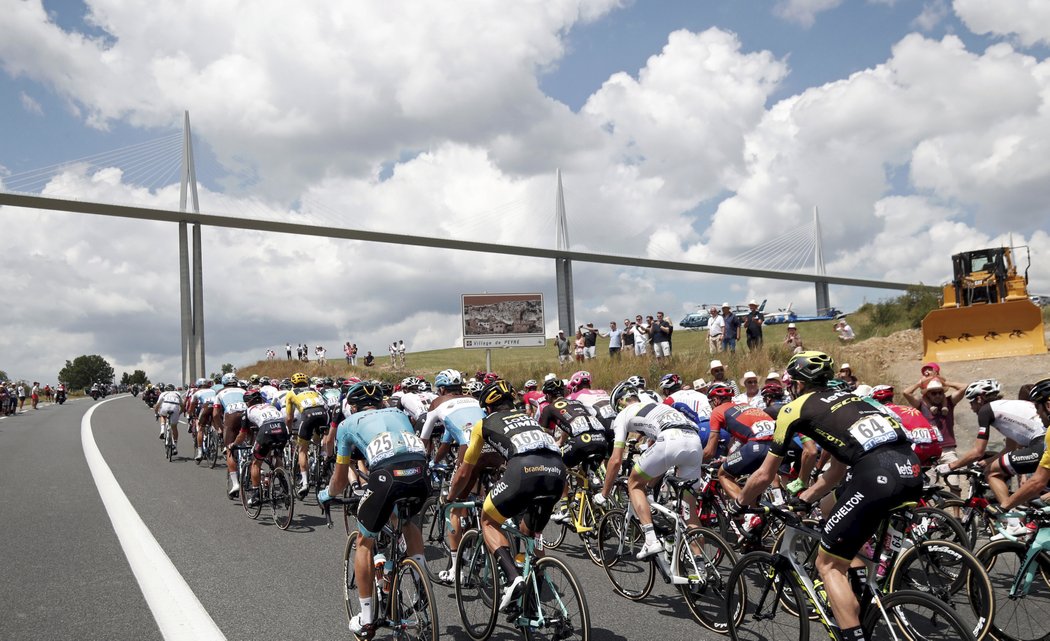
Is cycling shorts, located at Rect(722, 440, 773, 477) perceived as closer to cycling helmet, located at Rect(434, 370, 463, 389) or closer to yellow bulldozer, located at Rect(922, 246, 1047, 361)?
cycling helmet, located at Rect(434, 370, 463, 389)

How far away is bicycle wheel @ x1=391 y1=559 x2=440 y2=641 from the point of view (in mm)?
4734

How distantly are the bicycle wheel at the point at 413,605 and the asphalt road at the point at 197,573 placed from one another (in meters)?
0.73

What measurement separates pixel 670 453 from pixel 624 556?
3.71 ft

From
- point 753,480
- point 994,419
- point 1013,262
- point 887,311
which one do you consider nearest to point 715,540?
point 753,480

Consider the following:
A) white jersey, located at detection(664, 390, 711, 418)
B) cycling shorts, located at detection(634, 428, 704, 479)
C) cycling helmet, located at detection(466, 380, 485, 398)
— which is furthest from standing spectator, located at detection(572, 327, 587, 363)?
cycling shorts, located at detection(634, 428, 704, 479)

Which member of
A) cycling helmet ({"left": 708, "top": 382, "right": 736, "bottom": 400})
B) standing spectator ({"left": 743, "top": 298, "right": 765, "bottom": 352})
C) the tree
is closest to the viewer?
cycling helmet ({"left": 708, "top": 382, "right": 736, "bottom": 400})

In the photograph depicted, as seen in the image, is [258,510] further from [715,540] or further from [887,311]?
[887,311]

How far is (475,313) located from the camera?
30094 mm

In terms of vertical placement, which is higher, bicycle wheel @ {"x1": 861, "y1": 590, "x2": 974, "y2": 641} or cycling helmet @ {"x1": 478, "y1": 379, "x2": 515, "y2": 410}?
cycling helmet @ {"x1": 478, "y1": 379, "x2": 515, "y2": 410}

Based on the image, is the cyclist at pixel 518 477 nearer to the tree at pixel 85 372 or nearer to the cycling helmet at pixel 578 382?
the cycling helmet at pixel 578 382

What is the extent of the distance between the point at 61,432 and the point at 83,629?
22191 millimetres

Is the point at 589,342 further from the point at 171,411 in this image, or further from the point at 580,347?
the point at 171,411

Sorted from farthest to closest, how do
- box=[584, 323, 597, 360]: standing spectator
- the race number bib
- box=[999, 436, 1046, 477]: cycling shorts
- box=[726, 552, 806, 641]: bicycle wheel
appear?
box=[584, 323, 597, 360]: standing spectator → box=[999, 436, 1046, 477]: cycling shorts → box=[726, 552, 806, 641]: bicycle wheel → the race number bib

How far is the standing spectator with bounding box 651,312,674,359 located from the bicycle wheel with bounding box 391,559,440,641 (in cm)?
1860
